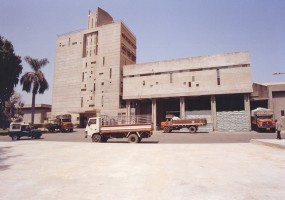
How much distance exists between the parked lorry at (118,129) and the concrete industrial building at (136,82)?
24.8 metres

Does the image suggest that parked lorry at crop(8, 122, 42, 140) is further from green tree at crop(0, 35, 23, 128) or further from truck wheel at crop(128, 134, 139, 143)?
green tree at crop(0, 35, 23, 128)

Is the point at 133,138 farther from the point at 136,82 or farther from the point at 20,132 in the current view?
the point at 136,82

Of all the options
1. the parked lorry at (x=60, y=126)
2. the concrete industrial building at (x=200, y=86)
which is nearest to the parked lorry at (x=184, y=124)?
the concrete industrial building at (x=200, y=86)

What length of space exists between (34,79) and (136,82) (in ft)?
74.9

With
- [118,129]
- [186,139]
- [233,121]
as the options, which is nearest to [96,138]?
[118,129]

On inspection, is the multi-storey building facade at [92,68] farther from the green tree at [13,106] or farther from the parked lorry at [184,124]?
the parked lorry at [184,124]

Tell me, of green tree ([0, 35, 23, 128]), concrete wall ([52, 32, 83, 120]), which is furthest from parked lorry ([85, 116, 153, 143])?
concrete wall ([52, 32, 83, 120])

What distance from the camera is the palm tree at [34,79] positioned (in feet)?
145

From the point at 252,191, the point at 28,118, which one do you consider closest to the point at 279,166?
the point at 252,191

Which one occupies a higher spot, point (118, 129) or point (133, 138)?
point (118, 129)

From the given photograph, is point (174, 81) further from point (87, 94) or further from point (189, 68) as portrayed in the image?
point (87, 94)

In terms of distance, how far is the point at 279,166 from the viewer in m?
7.82

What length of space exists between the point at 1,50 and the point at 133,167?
1531 inches

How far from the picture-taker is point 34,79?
1773 inches
